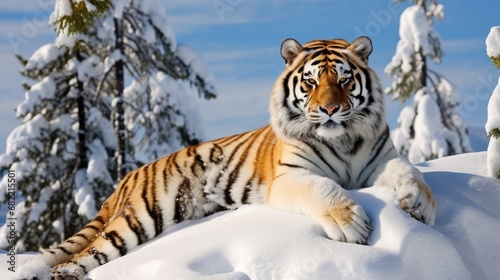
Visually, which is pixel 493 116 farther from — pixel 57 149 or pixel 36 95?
pixel 57 149

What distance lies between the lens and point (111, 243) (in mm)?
4832

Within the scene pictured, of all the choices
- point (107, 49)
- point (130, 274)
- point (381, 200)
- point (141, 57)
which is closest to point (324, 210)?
point (381, 200)

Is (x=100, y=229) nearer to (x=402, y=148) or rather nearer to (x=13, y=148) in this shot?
(x=13, y=148)

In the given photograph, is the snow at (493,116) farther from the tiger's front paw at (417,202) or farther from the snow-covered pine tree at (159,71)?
the snow-covered pine tree at (159,71)

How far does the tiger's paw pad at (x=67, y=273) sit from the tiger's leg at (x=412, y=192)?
222 centimetres

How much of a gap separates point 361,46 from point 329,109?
63 cm

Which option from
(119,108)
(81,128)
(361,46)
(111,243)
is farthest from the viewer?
(81,128)

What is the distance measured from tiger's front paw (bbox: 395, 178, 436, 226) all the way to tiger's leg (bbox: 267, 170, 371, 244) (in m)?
0.31

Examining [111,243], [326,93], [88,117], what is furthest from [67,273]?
[88,117]

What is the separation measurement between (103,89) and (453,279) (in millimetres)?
13643

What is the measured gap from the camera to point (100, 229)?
5.27 meters

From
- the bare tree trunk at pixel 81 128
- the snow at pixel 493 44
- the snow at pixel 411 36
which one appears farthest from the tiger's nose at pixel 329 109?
the snow at pixel 411 36

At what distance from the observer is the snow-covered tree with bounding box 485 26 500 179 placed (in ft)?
16.4

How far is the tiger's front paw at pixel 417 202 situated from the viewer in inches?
155
